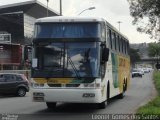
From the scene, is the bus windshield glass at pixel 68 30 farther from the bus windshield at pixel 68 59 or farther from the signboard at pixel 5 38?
the signboard at pixel 5 38

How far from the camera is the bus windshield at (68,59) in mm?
16875

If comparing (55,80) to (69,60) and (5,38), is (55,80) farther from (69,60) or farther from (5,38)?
(5,38)

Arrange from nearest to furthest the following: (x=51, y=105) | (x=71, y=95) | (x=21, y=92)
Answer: (x=71, y=95) < (x=51, y=105) < (x=21, y=92)

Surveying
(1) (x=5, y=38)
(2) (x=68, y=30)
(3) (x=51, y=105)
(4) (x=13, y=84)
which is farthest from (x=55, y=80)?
(1) (x=5, y=38)

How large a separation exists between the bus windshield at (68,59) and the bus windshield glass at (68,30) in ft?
1.07

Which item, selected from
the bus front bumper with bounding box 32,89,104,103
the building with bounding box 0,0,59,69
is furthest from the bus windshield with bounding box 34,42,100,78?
the building with bounding box 0,0,59,69

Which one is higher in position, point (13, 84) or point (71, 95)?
point (71, 95)

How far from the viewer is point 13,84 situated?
95.8 feet

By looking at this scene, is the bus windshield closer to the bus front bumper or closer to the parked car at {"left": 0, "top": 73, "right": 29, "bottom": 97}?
the bus front bumper

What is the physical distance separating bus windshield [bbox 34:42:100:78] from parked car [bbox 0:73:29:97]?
1199 cm

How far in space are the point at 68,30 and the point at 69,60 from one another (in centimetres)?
121

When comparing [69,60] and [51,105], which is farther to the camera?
[51,105]

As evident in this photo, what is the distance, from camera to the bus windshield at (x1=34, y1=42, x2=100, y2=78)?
16.9 metres

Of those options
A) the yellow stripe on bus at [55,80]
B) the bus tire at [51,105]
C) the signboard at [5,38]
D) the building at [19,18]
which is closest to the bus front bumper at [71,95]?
the yellow stripe on bus at [55,80]
